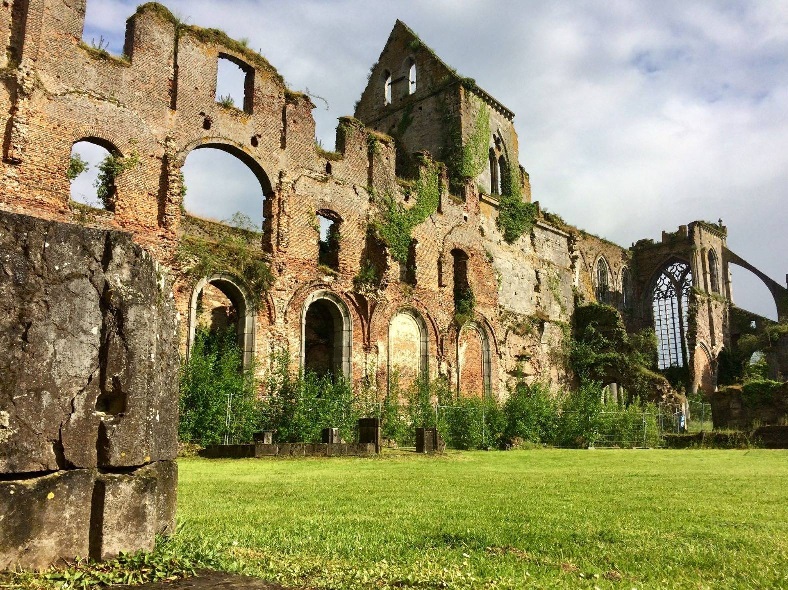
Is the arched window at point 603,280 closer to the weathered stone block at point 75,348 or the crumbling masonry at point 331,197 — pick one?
the crumbling masonry at point 331,197

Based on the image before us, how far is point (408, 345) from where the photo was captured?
75.0ft

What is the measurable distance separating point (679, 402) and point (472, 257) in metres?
10.7

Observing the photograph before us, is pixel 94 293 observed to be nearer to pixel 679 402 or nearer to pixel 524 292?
pixel 524 292

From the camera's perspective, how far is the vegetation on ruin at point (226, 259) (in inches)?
681

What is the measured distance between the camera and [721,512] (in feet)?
18.8

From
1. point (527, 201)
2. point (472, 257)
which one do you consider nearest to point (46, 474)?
point (472, 257)

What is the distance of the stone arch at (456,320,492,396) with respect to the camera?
A: 24.5 m

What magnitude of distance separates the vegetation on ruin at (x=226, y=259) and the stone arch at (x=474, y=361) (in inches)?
328

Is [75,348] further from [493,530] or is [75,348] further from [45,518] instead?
[493,530]

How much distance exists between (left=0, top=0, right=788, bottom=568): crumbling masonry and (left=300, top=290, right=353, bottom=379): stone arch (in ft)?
0.15

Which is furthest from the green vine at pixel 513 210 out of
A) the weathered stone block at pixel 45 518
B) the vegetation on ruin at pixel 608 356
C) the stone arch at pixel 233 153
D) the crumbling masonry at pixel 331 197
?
the weathered stone block at pixel 45 518

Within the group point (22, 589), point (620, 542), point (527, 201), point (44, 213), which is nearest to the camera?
point (22, 589)

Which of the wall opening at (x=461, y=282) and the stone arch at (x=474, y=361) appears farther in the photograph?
the wall opening at (x=461, y=282)

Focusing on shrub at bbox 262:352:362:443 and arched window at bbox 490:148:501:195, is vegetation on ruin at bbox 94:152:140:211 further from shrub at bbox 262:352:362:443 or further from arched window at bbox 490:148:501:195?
arched window at bbox 490:148:501:195
